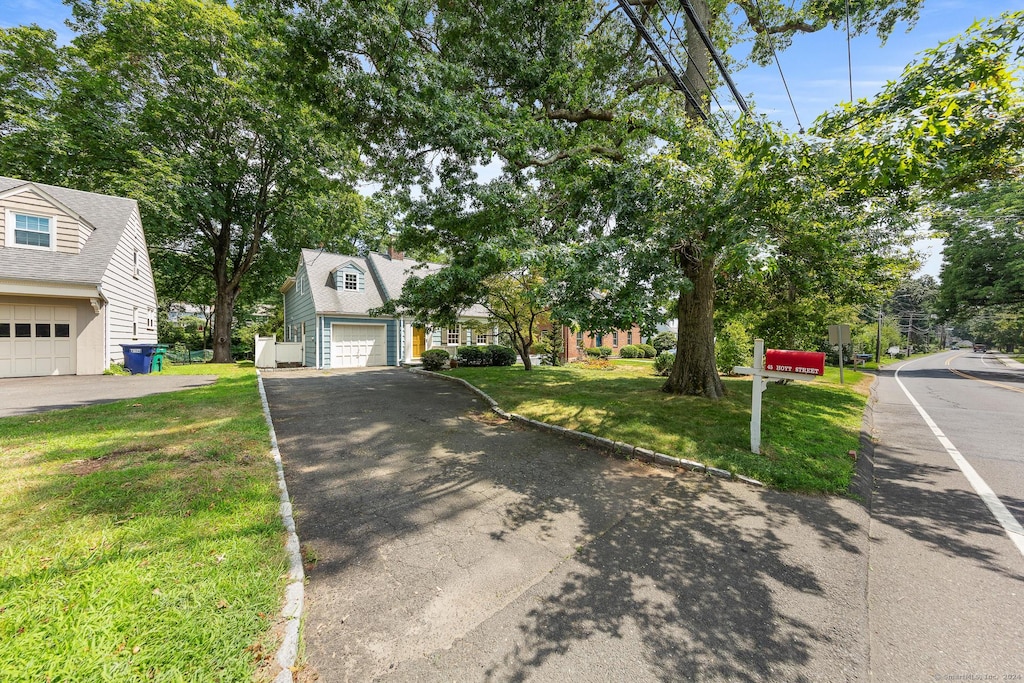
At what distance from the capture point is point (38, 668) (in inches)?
72.7

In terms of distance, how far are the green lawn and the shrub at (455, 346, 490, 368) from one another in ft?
20.1

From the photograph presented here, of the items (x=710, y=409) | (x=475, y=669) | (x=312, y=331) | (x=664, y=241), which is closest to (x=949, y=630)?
(x=475, y=669)

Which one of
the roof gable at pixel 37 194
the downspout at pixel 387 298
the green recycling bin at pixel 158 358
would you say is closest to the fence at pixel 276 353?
→ the green recycling bin at pixel 158 358

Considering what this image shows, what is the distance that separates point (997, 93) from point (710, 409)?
607cm

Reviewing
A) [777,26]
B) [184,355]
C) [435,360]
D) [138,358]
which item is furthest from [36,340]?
[777,26]

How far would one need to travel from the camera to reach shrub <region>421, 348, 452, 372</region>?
16.8 meters

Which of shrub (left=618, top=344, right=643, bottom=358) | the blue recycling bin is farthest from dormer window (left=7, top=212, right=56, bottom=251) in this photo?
shrub (left=618, top=344, right=643, bottom=358)

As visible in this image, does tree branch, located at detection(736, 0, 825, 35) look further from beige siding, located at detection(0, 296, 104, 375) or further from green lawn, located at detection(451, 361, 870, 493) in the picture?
beige siding, located at detection(0, 296, 104, 375)

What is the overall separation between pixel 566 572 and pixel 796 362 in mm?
5189

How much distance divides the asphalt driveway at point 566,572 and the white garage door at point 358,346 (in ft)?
45.0

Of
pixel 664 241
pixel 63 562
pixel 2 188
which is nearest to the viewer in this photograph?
pixel 63 562

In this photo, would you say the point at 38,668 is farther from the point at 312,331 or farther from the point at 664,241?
the point at 312,331

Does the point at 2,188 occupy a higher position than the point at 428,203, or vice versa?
the point at 2,188

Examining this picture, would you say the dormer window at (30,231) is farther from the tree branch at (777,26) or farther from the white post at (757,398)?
the tree branch at (777,26)
